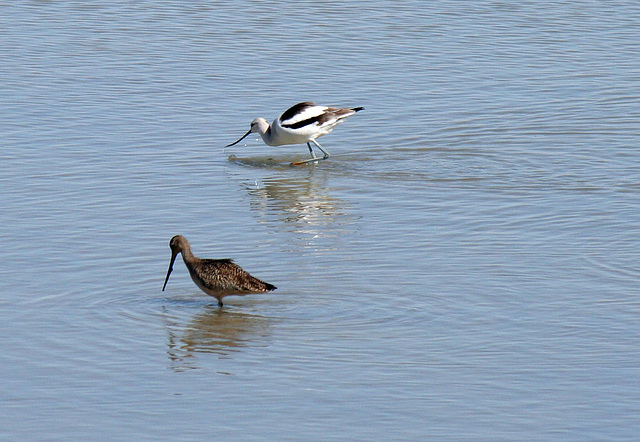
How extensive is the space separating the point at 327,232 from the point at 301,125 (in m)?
3.37

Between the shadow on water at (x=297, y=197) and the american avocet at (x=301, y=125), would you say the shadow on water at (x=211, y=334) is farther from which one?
the american avocet at (x=301, y=125)

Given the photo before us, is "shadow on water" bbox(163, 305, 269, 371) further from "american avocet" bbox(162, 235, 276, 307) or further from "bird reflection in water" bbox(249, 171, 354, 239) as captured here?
"bird reflection in water" bbox(249, 171, 354, 239)

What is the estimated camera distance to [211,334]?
918cm

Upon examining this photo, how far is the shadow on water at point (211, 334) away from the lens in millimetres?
8664

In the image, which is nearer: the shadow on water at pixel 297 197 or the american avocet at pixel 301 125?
the shadow on water at pixel 297 197

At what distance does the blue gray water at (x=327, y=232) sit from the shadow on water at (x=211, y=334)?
3cm

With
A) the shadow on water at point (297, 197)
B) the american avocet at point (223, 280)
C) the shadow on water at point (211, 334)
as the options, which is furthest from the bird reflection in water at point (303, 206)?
the shadow on water at point (211, 334)

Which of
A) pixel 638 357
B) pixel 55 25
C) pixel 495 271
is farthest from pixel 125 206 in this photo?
pixel 55 25

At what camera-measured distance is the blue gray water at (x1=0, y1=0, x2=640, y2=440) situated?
7.73 metres

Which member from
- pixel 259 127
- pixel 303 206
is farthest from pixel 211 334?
pixel 259 127

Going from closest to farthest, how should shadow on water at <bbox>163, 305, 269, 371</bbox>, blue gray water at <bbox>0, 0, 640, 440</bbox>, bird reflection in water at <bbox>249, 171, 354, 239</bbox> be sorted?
1. blue gray water at <bbox>0, 0, 640, 440</bbox>
2. shadow on water at <bbox>163, 305, 269, 371</bbox>
3. bird reflection in water at <bbox>249, 171, 354, 239</bbox>

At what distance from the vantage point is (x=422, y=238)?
37.4 ft

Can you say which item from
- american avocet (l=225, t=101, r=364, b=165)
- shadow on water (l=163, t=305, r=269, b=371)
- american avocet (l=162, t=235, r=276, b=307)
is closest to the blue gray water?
shadow on water (l=163, t=305, r=269, b=371)

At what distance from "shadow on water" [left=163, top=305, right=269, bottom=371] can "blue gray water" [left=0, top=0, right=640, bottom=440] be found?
0.03 meters
